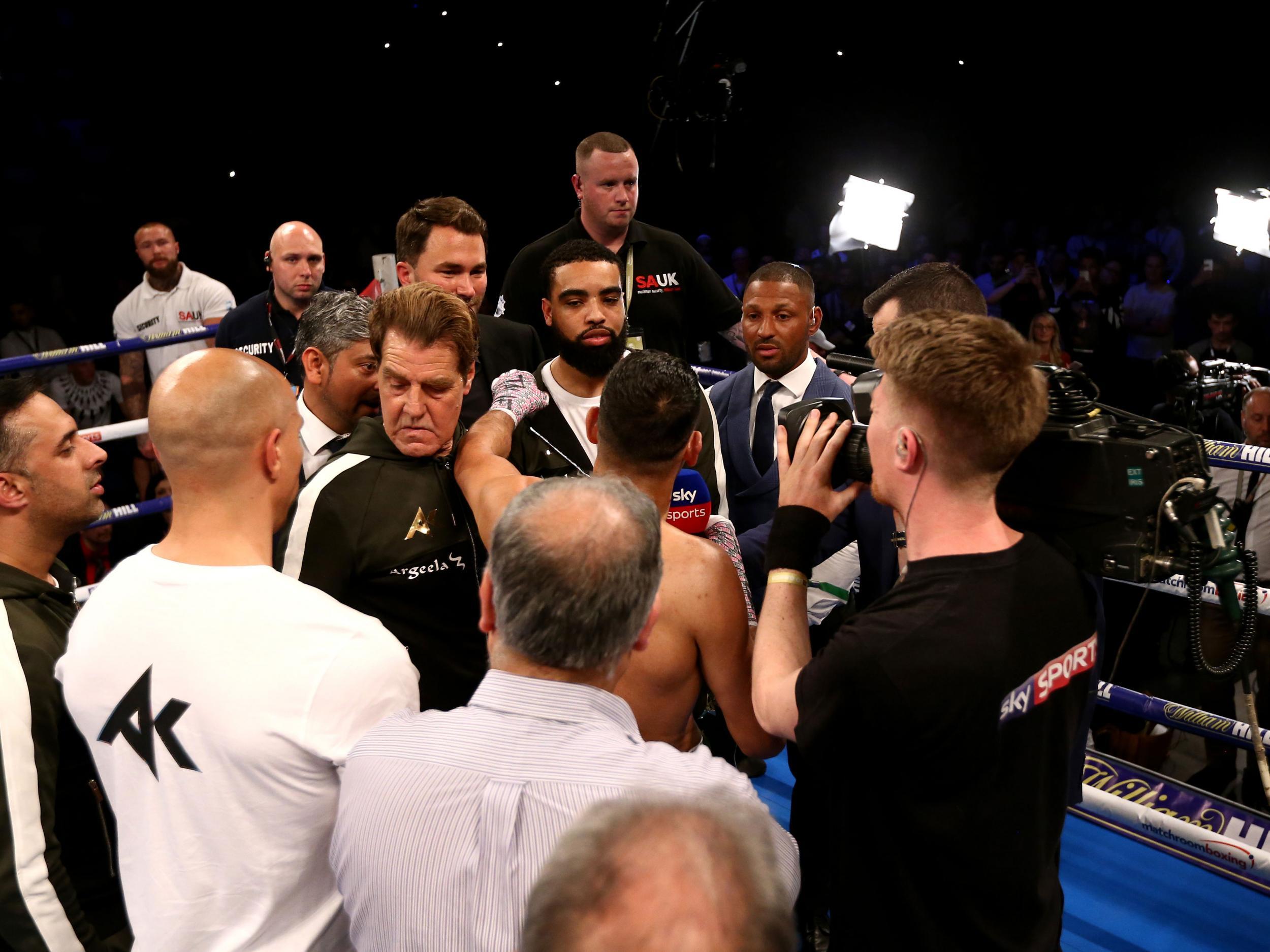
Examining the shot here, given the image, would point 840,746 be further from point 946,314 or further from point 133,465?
point 133,465

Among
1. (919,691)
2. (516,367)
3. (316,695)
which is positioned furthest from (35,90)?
(919,691)

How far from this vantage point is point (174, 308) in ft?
17.1

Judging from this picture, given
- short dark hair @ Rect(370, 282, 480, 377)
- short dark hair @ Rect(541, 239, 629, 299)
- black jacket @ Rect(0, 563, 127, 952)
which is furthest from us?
short dark hair @ Rect(541, 239, 629, 299)

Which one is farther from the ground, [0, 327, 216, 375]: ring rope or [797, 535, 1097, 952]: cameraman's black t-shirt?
[0, 327, 216, 375]: ring rope

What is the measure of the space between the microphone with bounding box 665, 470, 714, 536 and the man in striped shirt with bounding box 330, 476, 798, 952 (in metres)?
Answer: 0.69

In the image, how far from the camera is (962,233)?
8.96 meters

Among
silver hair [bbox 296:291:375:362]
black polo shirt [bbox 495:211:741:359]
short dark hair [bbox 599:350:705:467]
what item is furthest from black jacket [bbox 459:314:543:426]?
short dark hair [bbox 599:350:705:467]

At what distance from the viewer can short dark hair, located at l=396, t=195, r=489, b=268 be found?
→ 9.23 ft

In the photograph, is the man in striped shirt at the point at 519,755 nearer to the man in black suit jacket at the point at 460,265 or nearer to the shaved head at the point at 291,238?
the man in black suit jacket at the point at 460,265

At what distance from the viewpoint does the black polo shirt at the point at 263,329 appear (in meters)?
4.04

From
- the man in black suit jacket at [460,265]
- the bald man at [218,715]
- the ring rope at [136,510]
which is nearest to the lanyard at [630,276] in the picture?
the man in black suit jacket at [460,265]

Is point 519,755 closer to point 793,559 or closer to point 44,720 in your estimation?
point 793,559

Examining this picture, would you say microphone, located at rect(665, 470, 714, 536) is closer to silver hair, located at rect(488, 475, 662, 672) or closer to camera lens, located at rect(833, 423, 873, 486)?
camera lens, located at rect(833, 423, 873, 486)

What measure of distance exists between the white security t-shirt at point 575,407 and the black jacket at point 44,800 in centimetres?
114
